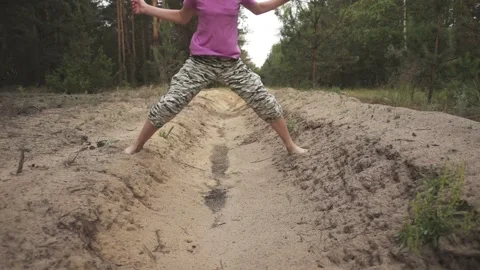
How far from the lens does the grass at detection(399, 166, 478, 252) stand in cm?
179

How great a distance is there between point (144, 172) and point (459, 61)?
7.65 m

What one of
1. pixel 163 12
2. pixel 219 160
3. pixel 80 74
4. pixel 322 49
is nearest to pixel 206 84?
pixel 163 12

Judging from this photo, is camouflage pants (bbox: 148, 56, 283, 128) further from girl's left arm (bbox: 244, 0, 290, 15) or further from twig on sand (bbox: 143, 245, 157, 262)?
twig on sand (bbox: 143, 245, 157, 262)

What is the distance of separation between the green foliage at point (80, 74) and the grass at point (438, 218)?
12.3 metres

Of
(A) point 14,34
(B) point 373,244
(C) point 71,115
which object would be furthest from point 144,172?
(A) point 14,34

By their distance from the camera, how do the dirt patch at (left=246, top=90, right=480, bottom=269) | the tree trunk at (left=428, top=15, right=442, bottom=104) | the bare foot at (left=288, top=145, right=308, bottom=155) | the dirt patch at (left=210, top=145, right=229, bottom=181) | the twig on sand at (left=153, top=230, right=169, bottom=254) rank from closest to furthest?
the dirt patch at (left=246, top=90, right=480, bottom=269) < the twig on sand at (left=153, top=230, right=169, bottom=254) < the bare foot at (left=288, top=145, right=308, bottom=155) < the dirt patch at (left=210, top=145, right=229, bottom=181) < the tree trunk at (left=428, top=15, right=442, bottom=104)

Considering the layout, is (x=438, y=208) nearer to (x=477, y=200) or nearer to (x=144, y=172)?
(x=477, y=200)

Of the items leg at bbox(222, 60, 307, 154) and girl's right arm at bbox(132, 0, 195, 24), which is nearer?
girl's right arm at bbox(132, 0, 195, 24)

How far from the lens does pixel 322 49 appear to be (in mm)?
15625

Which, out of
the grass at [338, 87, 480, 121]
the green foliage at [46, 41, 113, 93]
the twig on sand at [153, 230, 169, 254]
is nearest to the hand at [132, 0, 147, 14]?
the twig on sand at [153, 230, 169, 254]

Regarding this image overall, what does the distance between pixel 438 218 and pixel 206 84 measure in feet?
7.66

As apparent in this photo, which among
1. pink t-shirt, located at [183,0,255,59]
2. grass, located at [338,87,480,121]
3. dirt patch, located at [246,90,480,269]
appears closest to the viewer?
dirt patch, located at [246,90,480,269]

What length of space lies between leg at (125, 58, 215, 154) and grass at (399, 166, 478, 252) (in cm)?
217

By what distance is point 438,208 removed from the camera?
1822 millimetres
